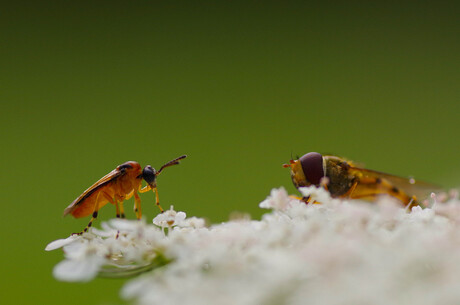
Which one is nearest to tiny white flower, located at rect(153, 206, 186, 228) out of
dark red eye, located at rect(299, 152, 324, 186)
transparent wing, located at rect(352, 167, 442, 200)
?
dark red eye, located at rect(299, 152, 324, 186)

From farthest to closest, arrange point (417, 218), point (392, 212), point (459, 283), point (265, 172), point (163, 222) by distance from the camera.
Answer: point (265, 172) → point (163, 222) → point (417, 218) → point (392, 212) → point (459, 283)

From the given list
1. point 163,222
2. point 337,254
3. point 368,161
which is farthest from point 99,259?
point 368,161

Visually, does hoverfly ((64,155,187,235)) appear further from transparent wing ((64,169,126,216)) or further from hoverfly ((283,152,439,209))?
hoverfly ((283,152,439,209))

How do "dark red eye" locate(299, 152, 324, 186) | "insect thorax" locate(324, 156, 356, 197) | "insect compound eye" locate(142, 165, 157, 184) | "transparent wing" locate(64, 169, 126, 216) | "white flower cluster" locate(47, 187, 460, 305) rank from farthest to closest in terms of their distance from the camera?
"insect thorax" locate(324, 156, 356, 197)
"dark red eye" locate(299, 152, 324, 186)
"insect compound eye" locate(142, 165, 157, 184)
"transparent wing" locate(64, 169, 126, 216)
"white flower cluster" locate(47, 187, 460, 305)

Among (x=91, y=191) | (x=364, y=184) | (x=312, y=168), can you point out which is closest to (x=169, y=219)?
(x=91, y=191)

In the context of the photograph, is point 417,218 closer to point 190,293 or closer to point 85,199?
point 190,293

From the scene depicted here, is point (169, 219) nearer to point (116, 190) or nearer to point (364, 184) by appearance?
point (116, 190)

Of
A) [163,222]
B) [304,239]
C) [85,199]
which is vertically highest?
[85,199]
